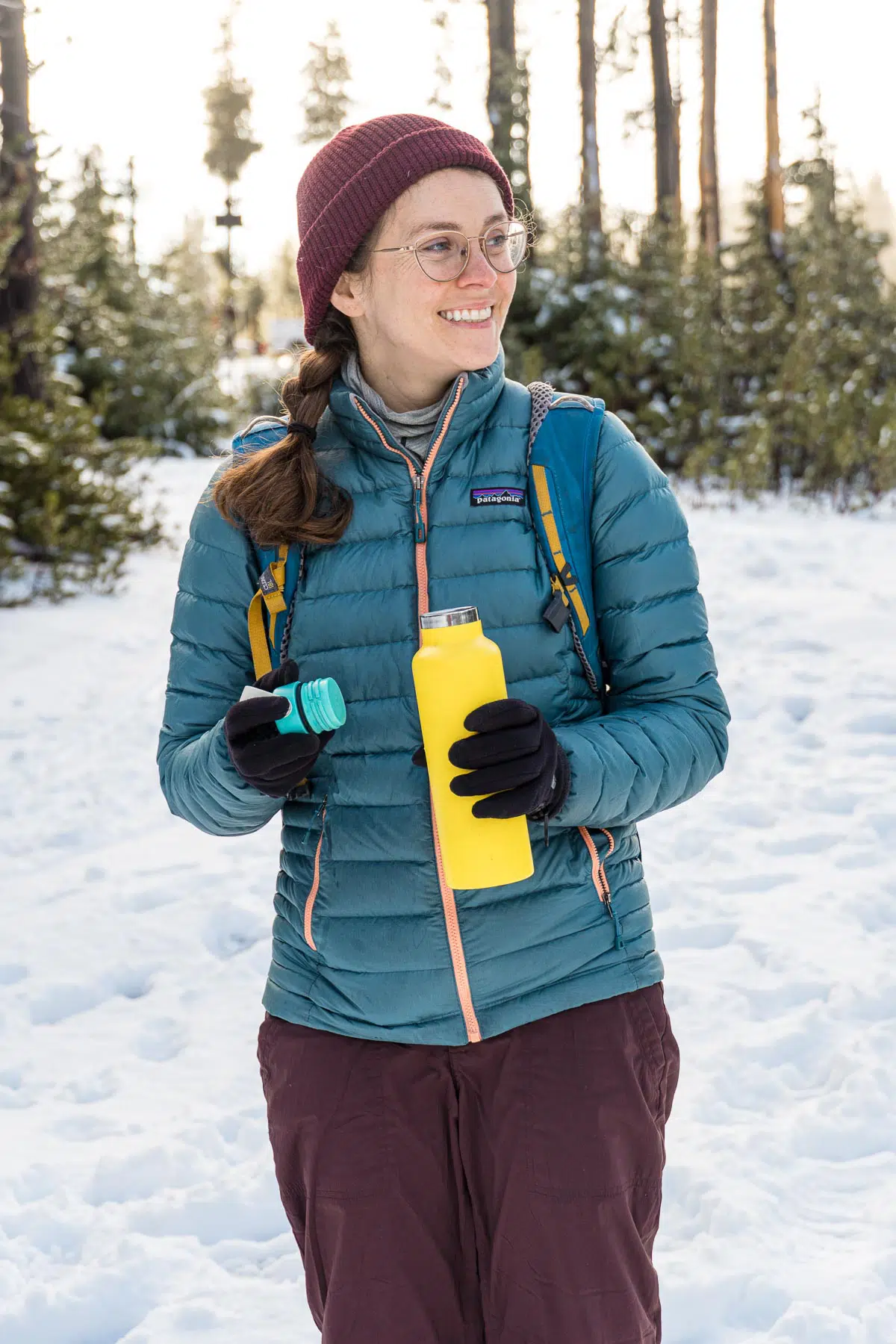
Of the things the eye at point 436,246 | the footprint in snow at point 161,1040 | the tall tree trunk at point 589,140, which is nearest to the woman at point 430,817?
the eye at point 436,246

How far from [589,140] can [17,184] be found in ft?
29.7

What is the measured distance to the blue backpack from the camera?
177 cm

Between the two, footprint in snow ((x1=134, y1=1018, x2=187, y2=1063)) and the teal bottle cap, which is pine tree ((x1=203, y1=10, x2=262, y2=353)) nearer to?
footprint in snow ((x1=134, y1=1018, x2=187, y2=1063))

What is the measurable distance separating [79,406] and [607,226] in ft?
26.5

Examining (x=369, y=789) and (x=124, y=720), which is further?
(x=124, y=720)

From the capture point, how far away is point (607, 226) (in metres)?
14.8

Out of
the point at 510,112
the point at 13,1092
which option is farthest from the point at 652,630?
the point at 510,112

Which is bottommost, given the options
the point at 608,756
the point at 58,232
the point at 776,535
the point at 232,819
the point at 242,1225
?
the point at 242,1225

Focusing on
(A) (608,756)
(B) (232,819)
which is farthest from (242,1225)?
(A) (608,756)

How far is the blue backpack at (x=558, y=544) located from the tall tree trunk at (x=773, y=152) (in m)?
13.8

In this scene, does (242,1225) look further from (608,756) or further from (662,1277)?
(608,756)

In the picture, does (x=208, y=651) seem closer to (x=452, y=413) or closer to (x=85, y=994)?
(x=452, y=413)

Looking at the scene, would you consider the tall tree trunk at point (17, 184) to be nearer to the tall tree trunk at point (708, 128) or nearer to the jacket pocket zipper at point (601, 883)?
the jacket pocket zipper at point (601, 883)

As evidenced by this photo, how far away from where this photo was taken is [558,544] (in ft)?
5.79
